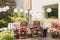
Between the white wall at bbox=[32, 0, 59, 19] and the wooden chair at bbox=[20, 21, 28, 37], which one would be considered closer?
the wooden chair at bbox=[20, 21, 28, 37]

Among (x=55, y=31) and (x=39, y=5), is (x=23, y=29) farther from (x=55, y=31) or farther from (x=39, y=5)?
(x=39, y=5)

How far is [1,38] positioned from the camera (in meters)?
2.54

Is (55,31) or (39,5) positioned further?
(39,5)

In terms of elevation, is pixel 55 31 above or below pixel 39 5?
below

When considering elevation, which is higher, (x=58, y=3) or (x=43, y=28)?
(x=58, y=3)

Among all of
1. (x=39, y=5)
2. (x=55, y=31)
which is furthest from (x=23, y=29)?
(x=39, y=5)

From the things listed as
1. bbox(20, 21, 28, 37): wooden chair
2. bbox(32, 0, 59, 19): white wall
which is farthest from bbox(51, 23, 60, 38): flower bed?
bbox(32, 0, 59, 19): white wall

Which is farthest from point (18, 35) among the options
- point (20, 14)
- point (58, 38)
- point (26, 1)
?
point (26, 1)

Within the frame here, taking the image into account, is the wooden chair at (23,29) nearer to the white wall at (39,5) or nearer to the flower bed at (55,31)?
the flower bed at (55,31)

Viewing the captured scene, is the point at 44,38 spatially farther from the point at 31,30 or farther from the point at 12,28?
the point at 12,28

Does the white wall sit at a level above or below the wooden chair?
above

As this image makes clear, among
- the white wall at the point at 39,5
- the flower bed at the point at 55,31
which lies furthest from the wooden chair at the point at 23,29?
the white wall at the point at 39,5

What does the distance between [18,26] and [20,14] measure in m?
2.67

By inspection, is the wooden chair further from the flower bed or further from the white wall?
the white wall
